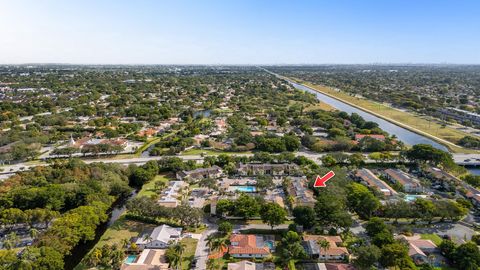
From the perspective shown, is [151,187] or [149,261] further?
[151,187]

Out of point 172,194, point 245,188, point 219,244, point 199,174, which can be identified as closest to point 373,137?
point 245,188

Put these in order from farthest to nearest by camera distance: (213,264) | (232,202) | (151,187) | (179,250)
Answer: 1. (151,187)
2. (232,202)
3. (179,250)
4. (213,264)

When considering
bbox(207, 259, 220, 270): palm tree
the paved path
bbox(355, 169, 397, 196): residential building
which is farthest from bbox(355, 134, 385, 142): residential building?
bbox(207, 259, 220, 270): palm tree

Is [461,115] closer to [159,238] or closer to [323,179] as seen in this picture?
[323,179]

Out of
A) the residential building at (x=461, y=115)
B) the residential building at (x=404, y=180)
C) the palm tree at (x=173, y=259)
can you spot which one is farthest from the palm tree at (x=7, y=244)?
the residential building at (x=461, y=115)

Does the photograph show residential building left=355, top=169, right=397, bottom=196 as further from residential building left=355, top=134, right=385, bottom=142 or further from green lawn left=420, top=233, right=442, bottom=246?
residential building left=355, top=134, right=385, bottom=142
